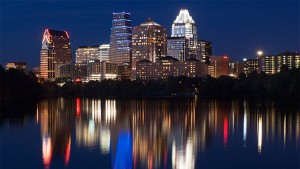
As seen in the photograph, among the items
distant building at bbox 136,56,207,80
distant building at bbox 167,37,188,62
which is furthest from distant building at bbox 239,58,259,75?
distant building at bbox 167,37,188,62

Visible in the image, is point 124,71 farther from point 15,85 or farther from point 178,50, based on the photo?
point 15,85

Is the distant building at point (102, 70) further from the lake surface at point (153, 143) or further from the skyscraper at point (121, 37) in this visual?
the lake surface at point (153, 143)

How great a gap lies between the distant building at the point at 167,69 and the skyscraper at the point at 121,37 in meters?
17.9

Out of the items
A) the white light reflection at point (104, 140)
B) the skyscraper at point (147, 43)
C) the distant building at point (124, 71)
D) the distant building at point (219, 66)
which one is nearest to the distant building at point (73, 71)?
the distant building at point (124, 71)

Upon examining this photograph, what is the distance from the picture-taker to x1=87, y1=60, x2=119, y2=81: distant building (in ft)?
587

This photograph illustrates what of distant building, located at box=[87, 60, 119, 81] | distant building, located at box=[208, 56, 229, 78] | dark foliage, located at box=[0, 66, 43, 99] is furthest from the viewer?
distant building, located at box=[208, 56, 229, 78]

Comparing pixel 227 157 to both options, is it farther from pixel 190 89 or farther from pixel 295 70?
pixel 190 89

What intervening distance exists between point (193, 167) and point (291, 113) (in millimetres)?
23991

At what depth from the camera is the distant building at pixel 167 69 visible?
171125 millimetres

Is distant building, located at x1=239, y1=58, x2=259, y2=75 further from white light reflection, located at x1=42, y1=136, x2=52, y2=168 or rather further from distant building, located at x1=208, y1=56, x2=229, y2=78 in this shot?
white light reflection, located at x1=42, y1=136, x2=52, y2=168

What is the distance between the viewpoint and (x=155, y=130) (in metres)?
33.1

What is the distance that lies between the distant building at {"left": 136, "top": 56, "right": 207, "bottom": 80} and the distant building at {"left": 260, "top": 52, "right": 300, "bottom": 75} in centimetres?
2196

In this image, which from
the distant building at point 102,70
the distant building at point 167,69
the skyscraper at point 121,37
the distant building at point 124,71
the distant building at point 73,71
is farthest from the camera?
the distant building at point 73,71

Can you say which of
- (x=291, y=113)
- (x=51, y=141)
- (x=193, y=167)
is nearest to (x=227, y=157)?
(x=193, y=167)
